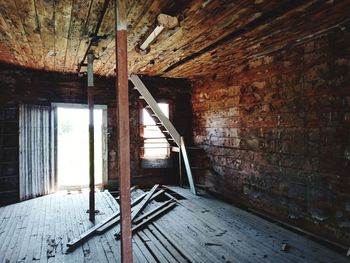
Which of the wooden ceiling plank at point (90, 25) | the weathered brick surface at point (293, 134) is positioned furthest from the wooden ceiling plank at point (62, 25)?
the weathered brick surface at point (293, 134)

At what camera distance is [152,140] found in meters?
7.40

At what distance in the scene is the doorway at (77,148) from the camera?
689 centimetres

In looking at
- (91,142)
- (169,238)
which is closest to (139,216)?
(169,238)

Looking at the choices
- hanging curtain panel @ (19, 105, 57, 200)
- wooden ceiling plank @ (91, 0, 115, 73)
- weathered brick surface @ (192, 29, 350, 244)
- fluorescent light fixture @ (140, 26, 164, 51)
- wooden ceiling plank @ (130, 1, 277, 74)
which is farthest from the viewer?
hanging curtain panel @ (19, 105, 57, 200)

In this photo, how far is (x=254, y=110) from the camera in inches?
202

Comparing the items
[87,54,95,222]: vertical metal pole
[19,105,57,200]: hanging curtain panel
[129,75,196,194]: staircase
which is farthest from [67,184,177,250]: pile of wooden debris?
[19,105,57,200]: hanging curtain panel

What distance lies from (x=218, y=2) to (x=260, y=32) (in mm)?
1183

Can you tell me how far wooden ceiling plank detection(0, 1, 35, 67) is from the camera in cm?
291

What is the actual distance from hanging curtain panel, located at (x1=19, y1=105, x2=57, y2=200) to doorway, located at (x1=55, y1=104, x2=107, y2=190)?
266 mm

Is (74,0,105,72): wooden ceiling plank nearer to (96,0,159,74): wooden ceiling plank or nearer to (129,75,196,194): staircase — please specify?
(96,0,159,74): wooden ceiling plank

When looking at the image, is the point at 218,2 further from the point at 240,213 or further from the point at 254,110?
the point at 240,213

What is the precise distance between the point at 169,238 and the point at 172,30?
3045 millimetres

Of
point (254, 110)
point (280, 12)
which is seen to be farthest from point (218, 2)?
point (254, 110)

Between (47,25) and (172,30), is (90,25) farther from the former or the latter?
(172,30)
